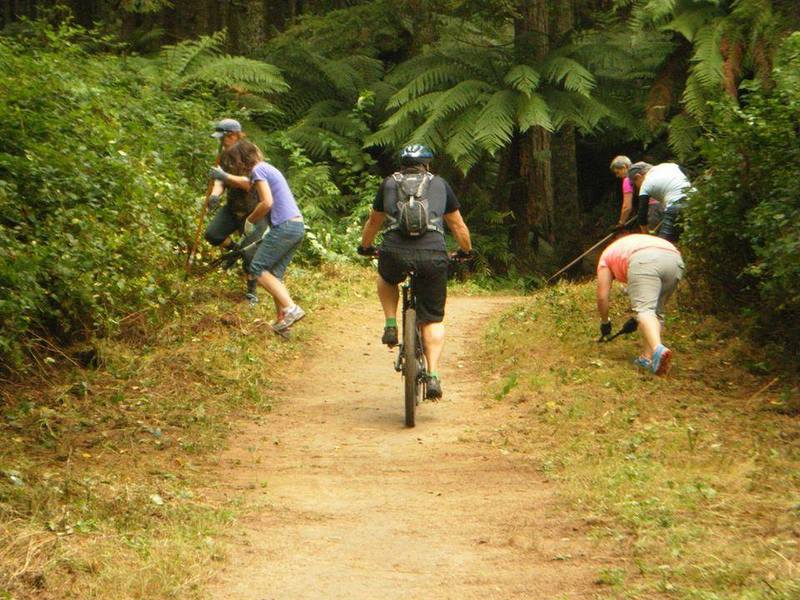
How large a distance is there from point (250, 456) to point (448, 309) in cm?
707

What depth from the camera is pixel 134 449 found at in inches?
285

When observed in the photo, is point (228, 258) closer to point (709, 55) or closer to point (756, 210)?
point (756, 210)

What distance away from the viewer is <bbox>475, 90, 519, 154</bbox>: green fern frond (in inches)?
635

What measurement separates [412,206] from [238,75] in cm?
912

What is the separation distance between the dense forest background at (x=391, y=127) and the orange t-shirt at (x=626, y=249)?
63 cm

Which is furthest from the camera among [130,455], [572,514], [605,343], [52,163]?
[605,343]

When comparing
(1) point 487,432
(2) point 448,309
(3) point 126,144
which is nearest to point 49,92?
(3) point 126,144

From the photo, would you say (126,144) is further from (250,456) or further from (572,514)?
(572,514)

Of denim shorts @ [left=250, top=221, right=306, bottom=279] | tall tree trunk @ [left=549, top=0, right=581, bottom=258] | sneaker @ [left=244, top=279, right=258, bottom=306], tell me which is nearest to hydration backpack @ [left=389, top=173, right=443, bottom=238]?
denim shorts @ [left=250, top=221, right=306, bottom=279]

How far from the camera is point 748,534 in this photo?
5367 mm

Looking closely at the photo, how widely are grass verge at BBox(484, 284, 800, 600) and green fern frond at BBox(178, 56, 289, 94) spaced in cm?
655

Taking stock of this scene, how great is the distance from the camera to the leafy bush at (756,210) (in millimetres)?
8383

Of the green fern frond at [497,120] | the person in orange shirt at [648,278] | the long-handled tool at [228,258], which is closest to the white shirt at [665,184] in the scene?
the person in orange shirt at [648,278]

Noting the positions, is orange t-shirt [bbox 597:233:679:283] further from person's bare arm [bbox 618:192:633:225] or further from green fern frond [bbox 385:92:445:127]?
green fern frond [bbox 385:92:445:127]
